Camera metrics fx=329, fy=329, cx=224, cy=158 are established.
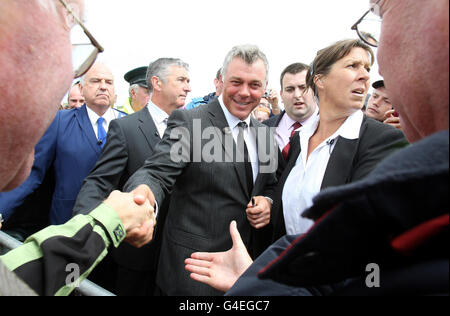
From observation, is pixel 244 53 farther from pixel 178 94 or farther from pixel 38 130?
pixel 38 130

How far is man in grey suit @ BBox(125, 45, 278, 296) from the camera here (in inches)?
96.7

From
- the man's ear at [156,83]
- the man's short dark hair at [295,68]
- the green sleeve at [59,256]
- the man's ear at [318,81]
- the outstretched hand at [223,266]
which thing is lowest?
the outstretched hand at [223,266]

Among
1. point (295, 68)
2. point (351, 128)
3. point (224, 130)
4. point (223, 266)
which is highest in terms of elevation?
point (295, 68)

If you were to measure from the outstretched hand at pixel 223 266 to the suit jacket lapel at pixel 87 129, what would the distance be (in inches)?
84.1

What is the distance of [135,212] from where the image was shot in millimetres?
1777

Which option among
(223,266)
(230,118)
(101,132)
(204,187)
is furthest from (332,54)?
(101,132)

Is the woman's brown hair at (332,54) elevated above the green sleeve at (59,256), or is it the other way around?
the woman's brown hair at (332,54)

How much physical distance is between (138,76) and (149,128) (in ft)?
10.8

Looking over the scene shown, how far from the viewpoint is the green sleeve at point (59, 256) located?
1010mm

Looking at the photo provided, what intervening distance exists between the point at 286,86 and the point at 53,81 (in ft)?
13.8

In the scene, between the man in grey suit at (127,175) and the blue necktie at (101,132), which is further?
the blue necktie at (101,132)

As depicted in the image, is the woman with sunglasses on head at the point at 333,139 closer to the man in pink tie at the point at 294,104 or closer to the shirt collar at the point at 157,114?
the shirt collar at the point at 157,114

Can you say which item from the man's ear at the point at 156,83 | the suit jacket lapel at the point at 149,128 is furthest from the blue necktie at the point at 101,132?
the man's ear at the point at 156,83

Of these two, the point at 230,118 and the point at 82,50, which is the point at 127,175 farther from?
the point at 82,50
